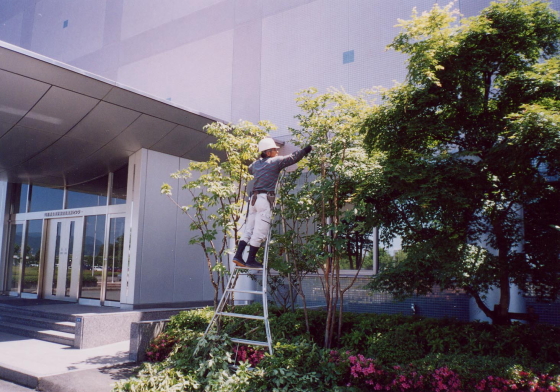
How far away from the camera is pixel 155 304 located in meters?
10.3

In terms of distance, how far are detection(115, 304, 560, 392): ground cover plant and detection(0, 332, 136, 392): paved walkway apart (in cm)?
62

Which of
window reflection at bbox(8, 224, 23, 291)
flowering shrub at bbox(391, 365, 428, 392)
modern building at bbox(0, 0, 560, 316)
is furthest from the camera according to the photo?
window reflection at bbox(8, 224, 23, 291)

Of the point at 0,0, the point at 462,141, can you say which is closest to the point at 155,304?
the point at 462,141

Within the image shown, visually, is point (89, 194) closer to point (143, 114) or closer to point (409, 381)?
point (143, 114)

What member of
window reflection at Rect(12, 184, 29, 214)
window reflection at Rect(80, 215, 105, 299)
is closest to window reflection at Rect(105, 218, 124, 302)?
window reflection at Rect(80, 215, 105, 299)

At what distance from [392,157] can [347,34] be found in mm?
5420

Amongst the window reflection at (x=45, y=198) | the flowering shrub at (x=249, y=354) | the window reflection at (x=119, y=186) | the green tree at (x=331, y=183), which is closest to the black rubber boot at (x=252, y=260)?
the green tree at (x=331, y=183)

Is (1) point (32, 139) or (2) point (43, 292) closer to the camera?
(1) point (32, 139)

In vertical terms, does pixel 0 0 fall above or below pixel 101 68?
above

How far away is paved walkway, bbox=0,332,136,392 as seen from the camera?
19.2 feet

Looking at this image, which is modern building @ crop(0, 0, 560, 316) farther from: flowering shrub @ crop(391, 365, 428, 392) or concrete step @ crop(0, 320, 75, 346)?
flowering shrub @ crop(391, 365, 428, 392)

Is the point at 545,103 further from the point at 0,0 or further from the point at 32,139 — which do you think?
the point at 0,0

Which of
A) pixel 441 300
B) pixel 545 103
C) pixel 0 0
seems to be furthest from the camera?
pixel 0 0

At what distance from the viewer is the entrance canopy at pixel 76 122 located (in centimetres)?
788
